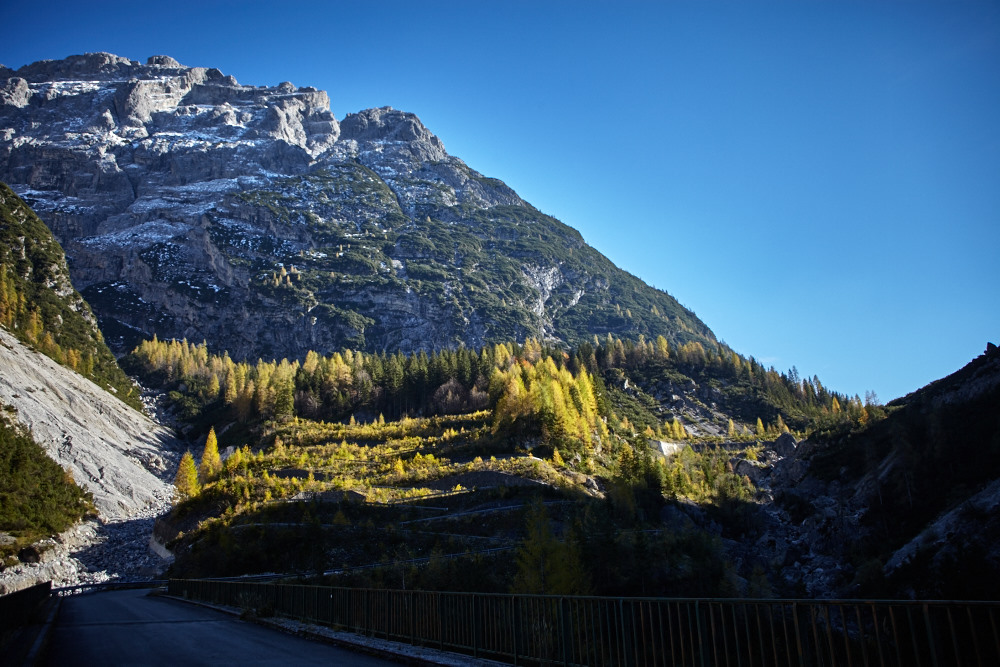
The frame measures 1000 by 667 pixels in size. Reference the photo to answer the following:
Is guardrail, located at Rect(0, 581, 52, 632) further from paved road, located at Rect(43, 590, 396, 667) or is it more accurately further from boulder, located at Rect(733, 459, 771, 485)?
boulder, located at Rect(733, 459, 771, 485)

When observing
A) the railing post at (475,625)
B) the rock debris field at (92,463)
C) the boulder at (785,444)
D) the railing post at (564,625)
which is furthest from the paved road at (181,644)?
the boulder at (785,444)

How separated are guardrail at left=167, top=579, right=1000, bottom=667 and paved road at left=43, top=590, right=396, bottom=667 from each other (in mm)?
1388

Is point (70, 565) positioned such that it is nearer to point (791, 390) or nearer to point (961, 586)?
point (961, 586)

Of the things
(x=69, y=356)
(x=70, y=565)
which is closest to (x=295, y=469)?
(x=70, y=565)

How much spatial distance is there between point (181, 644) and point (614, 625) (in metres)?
11.6

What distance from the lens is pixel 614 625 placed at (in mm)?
11016

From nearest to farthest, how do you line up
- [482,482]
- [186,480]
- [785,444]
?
[482,482]
[186,480]
[785,444]

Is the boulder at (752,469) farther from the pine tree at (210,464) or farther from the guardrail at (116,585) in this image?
the guardrail at (116,585)

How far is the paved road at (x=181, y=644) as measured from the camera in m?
12.4

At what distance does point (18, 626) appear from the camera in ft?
59.6

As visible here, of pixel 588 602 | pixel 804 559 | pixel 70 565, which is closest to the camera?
pixel 588 602

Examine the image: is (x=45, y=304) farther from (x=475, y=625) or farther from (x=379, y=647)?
(x=475, y=625)

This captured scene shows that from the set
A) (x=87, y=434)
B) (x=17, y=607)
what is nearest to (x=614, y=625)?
(x=17, y=607)

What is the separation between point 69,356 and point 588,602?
454 feet
